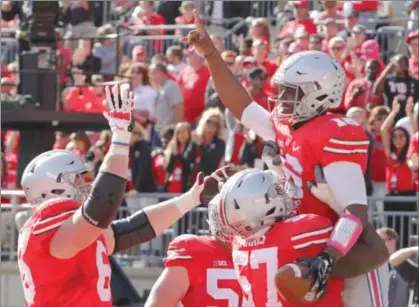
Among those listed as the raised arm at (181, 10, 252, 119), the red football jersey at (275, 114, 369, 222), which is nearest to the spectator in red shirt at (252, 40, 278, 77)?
the raised arm at (181, 10, 252, 119)

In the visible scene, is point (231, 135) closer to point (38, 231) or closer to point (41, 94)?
point (41, 94)

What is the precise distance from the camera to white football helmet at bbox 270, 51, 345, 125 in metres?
5.82

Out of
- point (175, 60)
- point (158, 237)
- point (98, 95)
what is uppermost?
point (175, 60)

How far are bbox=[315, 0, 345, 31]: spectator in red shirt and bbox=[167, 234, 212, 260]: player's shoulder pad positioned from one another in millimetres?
8453

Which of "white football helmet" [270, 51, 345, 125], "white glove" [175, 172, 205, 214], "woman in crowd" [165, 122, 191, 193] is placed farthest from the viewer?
"woman in crowd" [165, 122, 191, 193]

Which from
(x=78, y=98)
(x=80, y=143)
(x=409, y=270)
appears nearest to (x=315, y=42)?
(x=78, y=98)

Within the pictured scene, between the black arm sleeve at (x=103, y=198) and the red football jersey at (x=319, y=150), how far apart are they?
79 centimetres

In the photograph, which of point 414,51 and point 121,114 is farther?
point 414,51

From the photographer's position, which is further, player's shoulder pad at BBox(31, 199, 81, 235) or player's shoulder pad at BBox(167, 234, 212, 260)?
player's shoulder pad at BBox(167, 234, 212, 260)

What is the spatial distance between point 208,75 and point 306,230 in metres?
9.05

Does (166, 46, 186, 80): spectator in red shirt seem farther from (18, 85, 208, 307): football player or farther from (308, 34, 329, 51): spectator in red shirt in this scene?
(18, 85, 208, 307): football player

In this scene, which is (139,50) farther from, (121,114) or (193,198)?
(121,114)

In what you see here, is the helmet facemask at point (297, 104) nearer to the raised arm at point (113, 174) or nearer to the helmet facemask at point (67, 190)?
the raised arm at point (113, 174)

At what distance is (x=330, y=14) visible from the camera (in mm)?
15008
